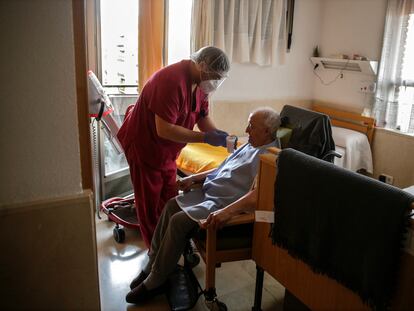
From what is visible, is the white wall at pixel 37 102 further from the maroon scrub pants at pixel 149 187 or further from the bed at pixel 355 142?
the bed at pixel 355 142

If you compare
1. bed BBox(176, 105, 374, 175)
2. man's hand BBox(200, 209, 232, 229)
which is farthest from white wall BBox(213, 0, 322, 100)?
man's hand BBox(200, 209, 232, 229)

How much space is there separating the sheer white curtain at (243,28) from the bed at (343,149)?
84 centimetres

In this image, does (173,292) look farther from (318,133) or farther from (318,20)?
(318,20)

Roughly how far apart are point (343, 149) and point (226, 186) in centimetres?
179

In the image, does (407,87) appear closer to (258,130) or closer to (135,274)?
(258,130)

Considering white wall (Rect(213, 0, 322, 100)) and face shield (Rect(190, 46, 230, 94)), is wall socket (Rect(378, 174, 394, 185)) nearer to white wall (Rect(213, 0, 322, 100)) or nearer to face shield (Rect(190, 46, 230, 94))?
white wall (Rect(213, 0, 322, 100))

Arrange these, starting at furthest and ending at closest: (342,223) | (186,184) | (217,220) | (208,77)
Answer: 1. (186,184)
2. (208,77)
3. (217,220)
4. (342,223)

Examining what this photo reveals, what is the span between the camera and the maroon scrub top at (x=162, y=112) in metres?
1.95

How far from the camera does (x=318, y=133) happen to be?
206cm

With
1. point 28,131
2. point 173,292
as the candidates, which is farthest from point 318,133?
point 28,131

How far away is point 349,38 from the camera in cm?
367

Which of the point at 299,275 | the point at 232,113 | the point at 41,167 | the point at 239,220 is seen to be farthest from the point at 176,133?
the point at 232,113

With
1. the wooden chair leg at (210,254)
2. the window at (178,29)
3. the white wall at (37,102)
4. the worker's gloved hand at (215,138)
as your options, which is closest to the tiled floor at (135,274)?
the wooden chair leg at (210,254)

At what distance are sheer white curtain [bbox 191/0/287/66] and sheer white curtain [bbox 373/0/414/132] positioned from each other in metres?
0.97
